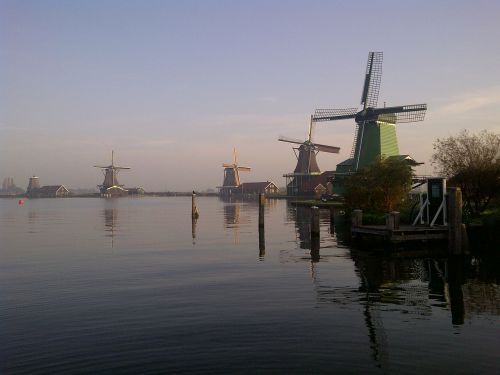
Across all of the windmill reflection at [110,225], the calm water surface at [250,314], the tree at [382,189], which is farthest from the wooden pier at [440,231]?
the windmill reflection at [110,225]

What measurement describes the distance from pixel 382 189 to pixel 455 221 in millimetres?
16720

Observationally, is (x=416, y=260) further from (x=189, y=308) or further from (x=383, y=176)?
(x=383, y=176)

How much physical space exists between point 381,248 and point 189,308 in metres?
17.3

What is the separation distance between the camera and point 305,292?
18.2m

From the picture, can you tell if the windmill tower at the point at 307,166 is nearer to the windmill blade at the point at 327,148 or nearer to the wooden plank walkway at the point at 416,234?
the windmill blade at the point at 327,148

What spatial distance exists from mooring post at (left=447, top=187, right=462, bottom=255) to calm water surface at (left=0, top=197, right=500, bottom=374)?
1326 millimetres

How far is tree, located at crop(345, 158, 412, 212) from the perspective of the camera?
1703 inches

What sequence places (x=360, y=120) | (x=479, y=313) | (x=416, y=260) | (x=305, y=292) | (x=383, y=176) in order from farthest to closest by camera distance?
1. (x=360, y=120)
2. (x=383, y=176)
3. (x=416, y=260)
4. (x=305, y=292)
5. (x=479, y=313)

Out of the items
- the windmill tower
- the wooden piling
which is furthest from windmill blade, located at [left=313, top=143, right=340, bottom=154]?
the wooden piling

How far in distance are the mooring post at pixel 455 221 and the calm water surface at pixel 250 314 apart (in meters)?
1.33

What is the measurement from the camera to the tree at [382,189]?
142 ft

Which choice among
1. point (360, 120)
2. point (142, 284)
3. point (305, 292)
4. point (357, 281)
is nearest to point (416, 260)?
point (357, 281)

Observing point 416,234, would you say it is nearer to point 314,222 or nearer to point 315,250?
point 315,250

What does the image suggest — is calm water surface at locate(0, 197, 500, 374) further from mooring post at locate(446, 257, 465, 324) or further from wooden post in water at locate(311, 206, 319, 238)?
wooden post in water at locate(311, 206, 319, 238)
